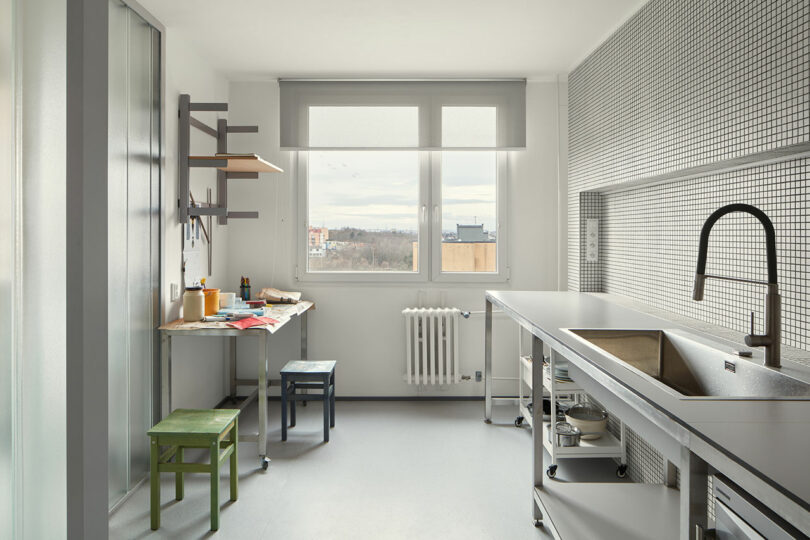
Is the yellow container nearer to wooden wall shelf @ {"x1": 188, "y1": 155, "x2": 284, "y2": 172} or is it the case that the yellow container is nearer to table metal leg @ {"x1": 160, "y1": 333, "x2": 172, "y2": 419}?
table metal leg @ {"x1": 160, "y1": 333, "x2": 172, "y2": 419}

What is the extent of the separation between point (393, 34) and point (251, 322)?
186cm

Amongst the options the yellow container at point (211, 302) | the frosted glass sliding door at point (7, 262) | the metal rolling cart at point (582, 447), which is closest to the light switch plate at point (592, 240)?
the metal rolling cart at point (582, 447)

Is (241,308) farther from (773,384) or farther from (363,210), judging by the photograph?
(773,384)

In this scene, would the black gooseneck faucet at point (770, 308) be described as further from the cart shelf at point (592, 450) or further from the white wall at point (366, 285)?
the white wall at point (366, 285)

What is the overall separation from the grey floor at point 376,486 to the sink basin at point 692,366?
3.06 ft

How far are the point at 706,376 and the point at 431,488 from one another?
1526 mm

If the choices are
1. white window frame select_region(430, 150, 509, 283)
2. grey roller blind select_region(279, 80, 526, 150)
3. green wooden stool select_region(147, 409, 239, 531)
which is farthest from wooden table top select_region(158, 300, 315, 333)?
grey roller blind select_region(279, 80, 526, 150)

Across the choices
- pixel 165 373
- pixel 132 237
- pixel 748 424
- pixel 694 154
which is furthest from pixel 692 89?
pixel 165 373

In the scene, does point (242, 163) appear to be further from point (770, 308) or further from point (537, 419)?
point (770, 308)

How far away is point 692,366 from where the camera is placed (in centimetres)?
180

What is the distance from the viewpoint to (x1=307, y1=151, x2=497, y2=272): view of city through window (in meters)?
4.20

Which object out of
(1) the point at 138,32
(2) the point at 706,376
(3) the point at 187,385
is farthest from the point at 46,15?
(2) the point at 706,376

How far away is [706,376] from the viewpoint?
1712 mm

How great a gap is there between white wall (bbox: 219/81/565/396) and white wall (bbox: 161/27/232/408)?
0.76ft
